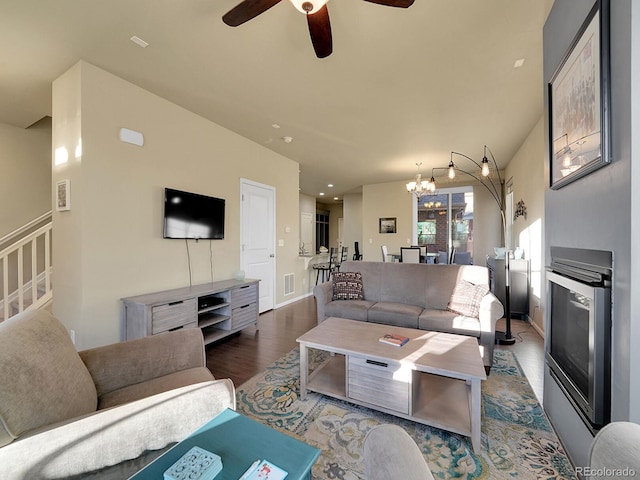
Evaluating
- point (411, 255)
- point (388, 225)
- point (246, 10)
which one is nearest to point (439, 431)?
point (246, 10)

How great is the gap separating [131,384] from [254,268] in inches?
117

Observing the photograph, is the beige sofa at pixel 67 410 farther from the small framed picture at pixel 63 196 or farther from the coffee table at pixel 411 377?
the small framed picture at pixel 63 196

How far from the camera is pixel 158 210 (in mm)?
3012

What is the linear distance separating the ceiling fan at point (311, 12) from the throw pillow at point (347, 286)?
253cm

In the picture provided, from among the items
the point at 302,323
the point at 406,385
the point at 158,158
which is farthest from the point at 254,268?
the point at 406,385

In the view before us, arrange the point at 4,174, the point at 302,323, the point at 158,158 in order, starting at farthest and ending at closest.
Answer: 1. the point at 302,323
2. the point at 4,174
3. the point at 158,158

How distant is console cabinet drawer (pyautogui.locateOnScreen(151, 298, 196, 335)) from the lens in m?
2.51

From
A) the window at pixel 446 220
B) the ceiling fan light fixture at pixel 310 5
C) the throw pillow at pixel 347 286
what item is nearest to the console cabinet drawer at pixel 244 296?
the throw pillow at pixel 347 286

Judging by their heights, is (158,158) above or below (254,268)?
above

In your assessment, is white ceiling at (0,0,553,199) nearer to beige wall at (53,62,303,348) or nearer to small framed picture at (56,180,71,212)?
beige wall at (53,62,303,348)

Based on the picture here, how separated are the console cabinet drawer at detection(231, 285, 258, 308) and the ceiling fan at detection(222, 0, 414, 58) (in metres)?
2.67

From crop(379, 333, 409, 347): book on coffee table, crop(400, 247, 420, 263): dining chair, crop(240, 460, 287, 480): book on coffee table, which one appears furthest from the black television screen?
crop(400, 247, 420, 263): dining chair

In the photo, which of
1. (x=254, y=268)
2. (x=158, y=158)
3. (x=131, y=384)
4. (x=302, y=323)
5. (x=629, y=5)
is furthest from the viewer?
(x=254, y=268)

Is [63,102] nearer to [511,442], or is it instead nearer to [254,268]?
[254,268]
